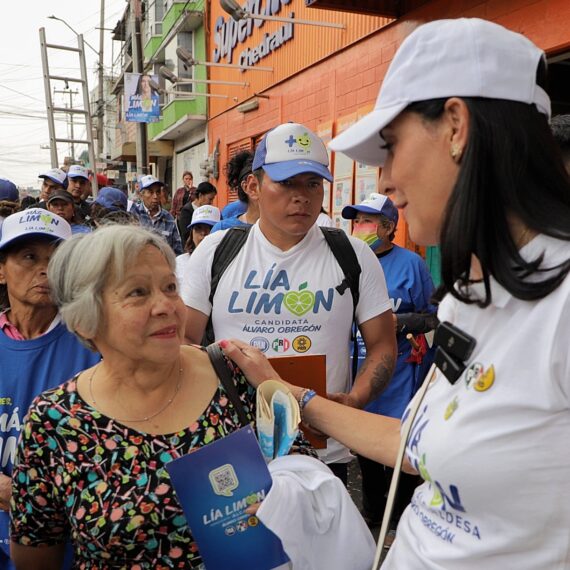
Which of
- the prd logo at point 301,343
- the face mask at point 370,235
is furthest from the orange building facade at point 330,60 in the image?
the prd logo at point 301,343

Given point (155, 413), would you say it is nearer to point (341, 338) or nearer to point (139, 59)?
point (341, 338)

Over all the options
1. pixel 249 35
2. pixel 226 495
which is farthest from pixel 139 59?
pixel 226 495

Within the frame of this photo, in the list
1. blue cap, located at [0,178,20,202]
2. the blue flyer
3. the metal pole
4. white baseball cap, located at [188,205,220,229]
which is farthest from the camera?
the metal pole

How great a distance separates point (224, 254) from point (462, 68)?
5.19ft

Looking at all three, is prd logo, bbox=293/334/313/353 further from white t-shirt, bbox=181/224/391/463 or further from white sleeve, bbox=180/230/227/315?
white sleeve, bbox=180/230/227/315

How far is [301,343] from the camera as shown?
2.46m

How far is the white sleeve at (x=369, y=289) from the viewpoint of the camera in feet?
8.34

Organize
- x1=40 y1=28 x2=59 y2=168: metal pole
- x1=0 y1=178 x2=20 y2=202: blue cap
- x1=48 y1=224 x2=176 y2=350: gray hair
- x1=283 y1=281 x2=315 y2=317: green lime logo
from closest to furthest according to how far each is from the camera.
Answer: x1=48 y1=224 x2=176 y2=350: gray hair → x1=283 y1=281 x2=315 y2=317: green lime logo → x1=0 y1=178 x2=20 y2=202: blue cap → x1=40 y1=28 x2=59 y2=168: metal pole

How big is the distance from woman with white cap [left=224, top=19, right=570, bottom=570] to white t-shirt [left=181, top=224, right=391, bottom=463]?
1193 mm

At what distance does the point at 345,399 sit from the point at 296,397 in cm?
56

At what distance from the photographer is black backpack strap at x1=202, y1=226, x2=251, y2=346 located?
254cm

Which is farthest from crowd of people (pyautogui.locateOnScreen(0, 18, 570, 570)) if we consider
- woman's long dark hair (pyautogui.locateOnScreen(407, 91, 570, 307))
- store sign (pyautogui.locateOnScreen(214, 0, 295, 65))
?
store sign (pyautogui.locateOnScreen(214, 0, 295, 65))

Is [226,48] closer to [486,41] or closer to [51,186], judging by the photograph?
[51,186]

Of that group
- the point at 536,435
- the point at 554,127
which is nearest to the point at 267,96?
the point at 554,127
